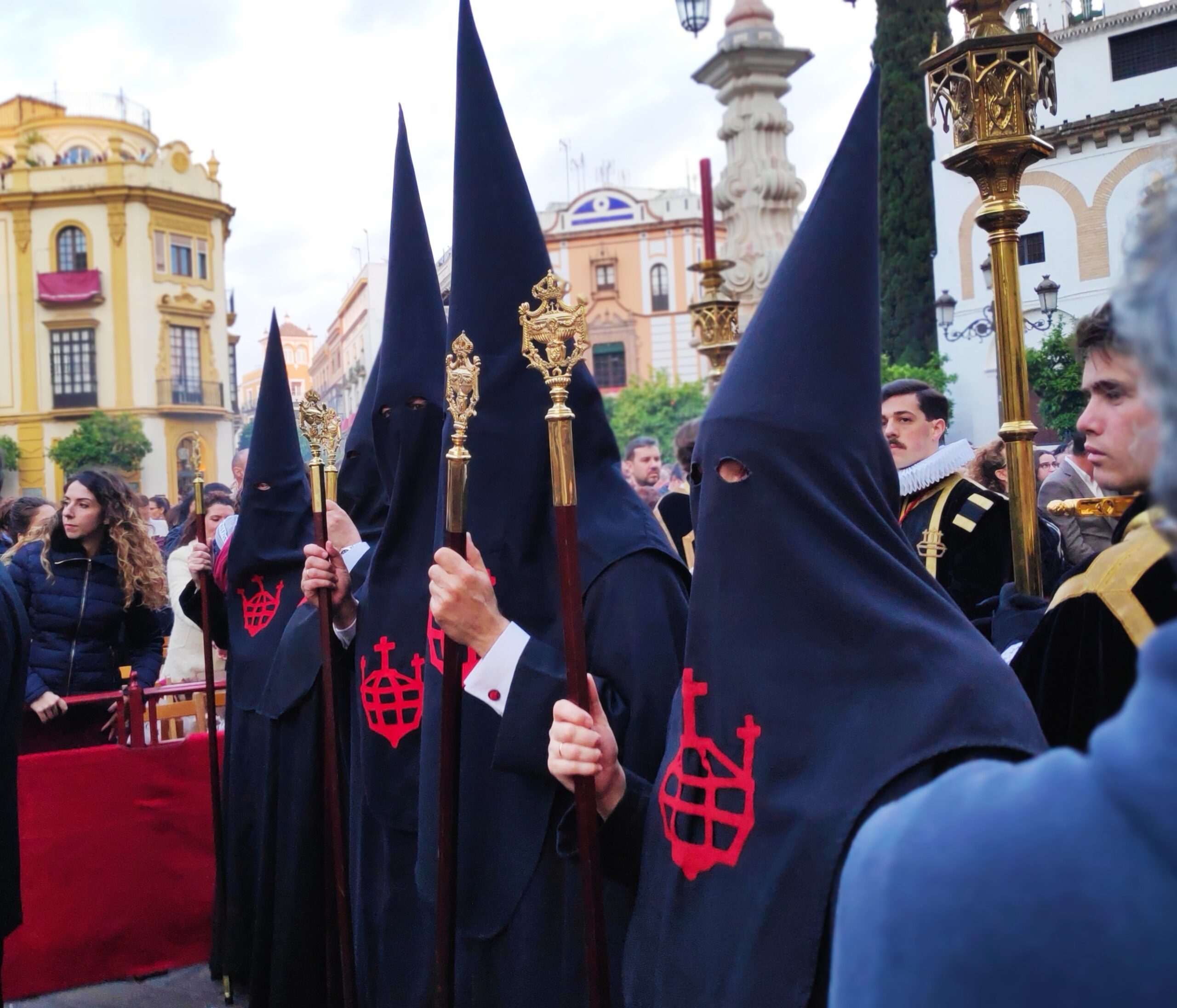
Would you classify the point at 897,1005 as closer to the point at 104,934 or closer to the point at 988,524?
the point at 988,524

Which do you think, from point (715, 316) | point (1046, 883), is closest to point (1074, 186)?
point (715, 316)

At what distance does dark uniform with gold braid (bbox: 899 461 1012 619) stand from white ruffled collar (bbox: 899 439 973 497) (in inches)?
4.4

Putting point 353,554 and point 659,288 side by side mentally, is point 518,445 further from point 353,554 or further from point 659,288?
point 659,288

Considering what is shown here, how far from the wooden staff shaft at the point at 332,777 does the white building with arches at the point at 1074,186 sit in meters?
19.6

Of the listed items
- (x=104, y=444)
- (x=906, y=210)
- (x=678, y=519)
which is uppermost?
(x=906, y=210)

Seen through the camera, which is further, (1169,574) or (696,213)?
(696,213)

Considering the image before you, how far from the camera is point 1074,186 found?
2223 centimetres

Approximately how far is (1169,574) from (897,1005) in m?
1.49

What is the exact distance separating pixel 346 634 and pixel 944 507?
7.92 ft

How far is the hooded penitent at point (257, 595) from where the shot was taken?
4.40 metres

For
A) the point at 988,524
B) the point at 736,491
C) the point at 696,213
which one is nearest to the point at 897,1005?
the point at 736,491

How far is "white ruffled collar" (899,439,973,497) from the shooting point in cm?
452

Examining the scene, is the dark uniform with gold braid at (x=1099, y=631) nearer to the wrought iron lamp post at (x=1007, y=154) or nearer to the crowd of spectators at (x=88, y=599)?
Result: the wrought iron lamp post at (x=1007, y=154)

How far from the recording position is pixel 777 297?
6.24 feet
